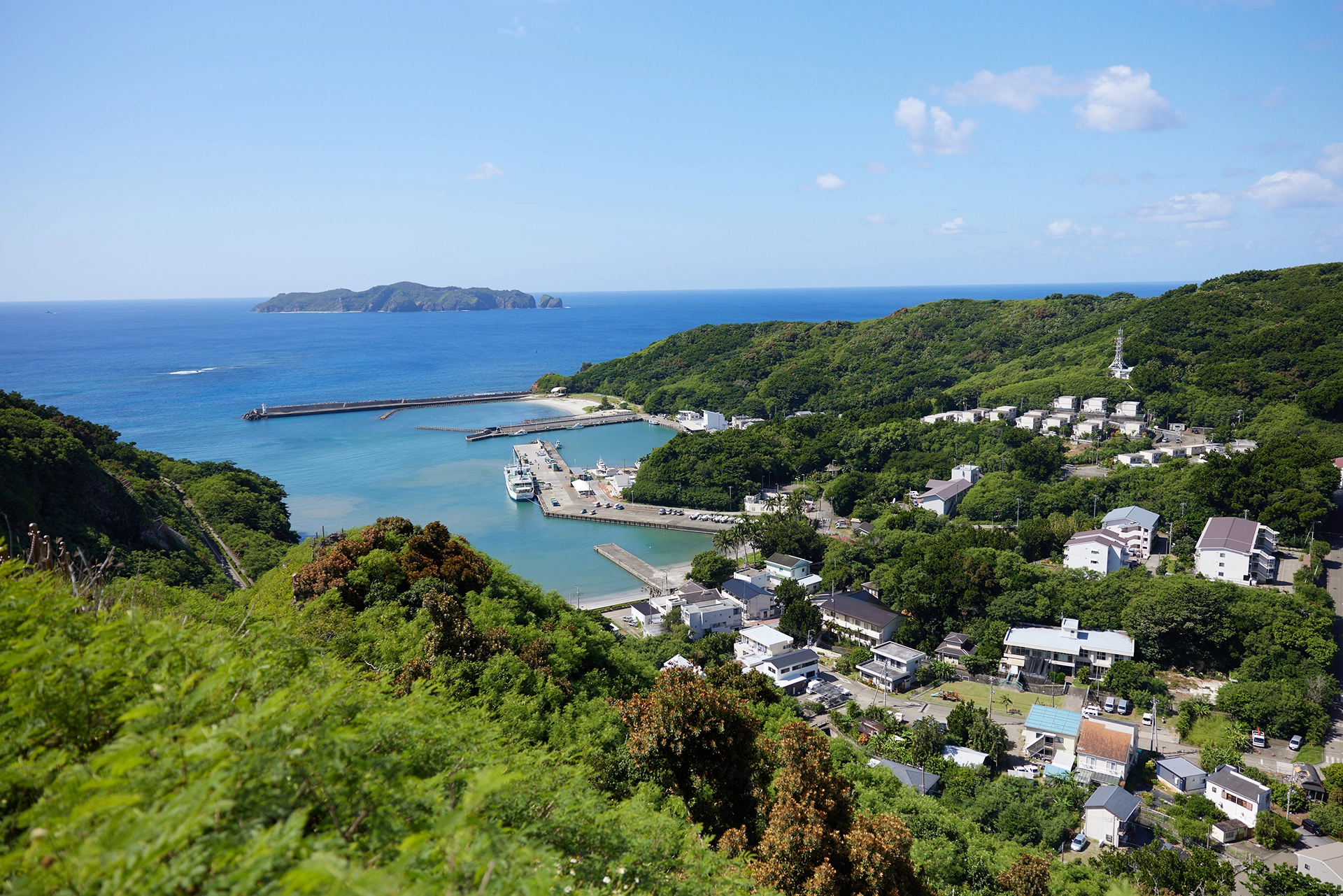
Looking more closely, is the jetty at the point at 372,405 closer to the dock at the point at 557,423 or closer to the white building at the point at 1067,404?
the dock at the point at 557,423

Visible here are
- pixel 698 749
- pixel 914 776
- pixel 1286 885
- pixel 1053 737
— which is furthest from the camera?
pixel 1053 737

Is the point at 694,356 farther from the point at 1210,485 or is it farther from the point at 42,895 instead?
the point at 42,895

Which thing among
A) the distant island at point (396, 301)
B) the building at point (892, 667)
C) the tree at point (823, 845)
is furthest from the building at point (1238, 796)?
the distant island at point (396, 301)

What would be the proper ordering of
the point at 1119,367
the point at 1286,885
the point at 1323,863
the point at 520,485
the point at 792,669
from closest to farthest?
the point at 1286,885, the point at 1323,863, the point at 792,669, the point at 520,485, the point at 1119,367

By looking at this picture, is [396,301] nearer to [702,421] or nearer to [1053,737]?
[702,421]

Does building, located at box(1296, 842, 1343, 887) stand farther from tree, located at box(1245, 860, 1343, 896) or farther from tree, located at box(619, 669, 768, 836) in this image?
tree, located at box(619, 669, 768, 836)

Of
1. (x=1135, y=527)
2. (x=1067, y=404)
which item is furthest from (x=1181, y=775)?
(x=1067, y=404)
